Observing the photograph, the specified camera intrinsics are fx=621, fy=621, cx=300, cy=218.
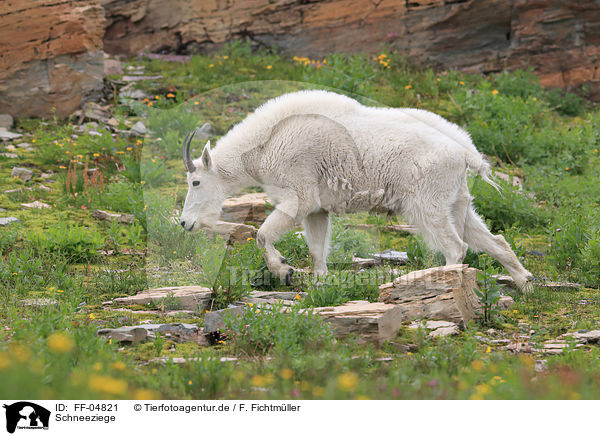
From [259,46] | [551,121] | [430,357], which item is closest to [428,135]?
[430,357]

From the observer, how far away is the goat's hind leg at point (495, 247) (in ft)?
23.8

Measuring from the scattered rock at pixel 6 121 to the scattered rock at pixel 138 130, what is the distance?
2897 mm

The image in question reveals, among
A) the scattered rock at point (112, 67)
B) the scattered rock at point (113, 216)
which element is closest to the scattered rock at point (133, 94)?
the scattered rock at point (112, 67)

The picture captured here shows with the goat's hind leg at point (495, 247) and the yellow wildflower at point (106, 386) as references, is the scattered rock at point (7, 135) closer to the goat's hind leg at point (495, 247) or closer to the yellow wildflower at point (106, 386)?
the goat's hind leg at point (495, 247)

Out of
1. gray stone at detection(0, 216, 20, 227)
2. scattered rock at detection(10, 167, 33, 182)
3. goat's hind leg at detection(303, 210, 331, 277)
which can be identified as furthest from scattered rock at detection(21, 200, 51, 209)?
goat's hind leg at detection(303, 210, 331, 277)

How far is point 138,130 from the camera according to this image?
12984mm

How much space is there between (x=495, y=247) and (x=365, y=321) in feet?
8.55

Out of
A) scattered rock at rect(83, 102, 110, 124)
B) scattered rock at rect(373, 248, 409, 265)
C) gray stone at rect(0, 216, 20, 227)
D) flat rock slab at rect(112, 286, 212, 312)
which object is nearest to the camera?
flat rock slab at rect(112, 286, 212, 312)

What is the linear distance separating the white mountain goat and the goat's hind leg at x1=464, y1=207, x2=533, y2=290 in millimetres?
12

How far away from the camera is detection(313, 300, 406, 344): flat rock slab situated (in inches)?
217

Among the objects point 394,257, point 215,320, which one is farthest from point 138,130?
point 215,320

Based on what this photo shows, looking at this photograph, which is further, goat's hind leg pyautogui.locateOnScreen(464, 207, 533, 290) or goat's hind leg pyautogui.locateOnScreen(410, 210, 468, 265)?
goat's hind leg pyautogui.locateOnScreen(464, 207, 533, 290)

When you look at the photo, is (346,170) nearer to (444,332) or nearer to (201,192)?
(201,192)
